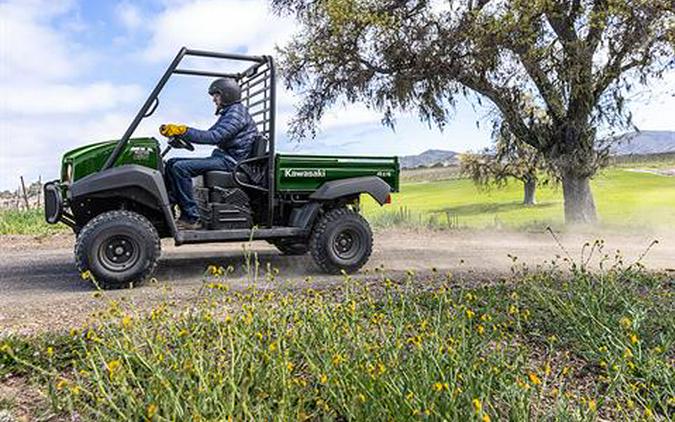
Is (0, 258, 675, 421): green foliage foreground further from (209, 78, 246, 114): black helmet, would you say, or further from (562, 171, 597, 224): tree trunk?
(562, 171, 597, 224): tree trunk

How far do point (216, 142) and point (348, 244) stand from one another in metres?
1.88

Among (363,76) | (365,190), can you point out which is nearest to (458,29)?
(363,76)

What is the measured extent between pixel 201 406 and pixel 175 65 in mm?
4605

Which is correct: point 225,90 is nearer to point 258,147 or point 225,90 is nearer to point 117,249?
point 258,147

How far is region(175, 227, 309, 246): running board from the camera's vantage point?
20.3ft

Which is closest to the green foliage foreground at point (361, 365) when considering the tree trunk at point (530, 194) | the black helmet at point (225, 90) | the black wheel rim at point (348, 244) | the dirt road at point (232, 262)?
the dirt road at point (232, 262)

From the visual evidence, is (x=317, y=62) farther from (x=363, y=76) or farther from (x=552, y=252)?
(x=552, y=252)

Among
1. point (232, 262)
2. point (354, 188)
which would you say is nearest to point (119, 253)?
point (232, 262)

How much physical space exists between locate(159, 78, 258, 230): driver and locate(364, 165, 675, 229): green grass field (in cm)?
361

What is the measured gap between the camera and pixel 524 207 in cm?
1659

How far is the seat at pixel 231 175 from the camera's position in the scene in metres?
6.41

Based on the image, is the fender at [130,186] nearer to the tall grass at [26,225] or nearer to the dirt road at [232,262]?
the dirt road at [232,262]

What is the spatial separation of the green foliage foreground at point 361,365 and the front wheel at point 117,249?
2053mm

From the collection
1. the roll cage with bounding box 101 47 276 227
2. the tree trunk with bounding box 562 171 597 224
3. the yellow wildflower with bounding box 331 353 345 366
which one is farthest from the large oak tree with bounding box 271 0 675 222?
the yellow wildflower with bounding box 331 353 345 366
